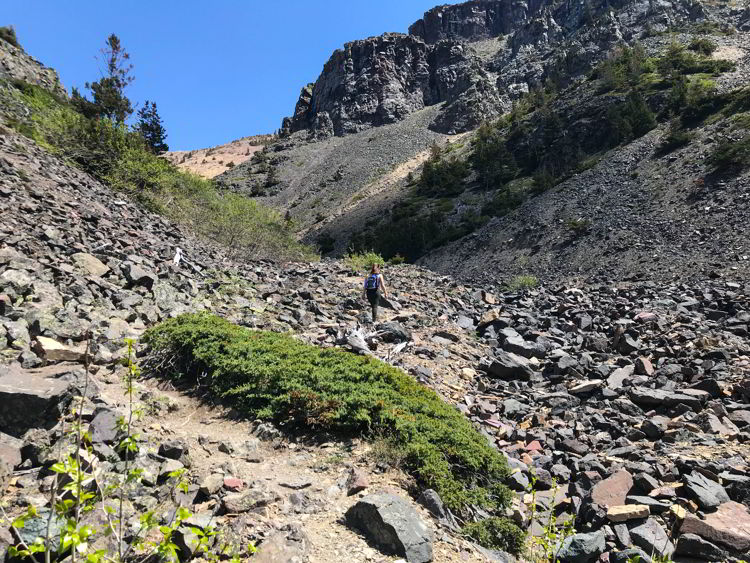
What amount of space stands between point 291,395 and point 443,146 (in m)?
59.8

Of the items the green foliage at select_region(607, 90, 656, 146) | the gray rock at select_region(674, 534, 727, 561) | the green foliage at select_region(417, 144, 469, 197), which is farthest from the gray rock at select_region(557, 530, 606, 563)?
the green foliage at select_region(417, 144, 469, 197)

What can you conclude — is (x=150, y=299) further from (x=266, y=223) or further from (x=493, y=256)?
(x=493, y=256)

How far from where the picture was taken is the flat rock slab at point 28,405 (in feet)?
12.3

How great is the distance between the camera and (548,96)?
4712 cm

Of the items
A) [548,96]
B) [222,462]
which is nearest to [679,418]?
[222,462]

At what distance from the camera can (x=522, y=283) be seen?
18766mm

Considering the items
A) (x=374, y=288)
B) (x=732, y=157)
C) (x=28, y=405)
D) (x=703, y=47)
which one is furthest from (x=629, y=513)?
(x=703, y=47)

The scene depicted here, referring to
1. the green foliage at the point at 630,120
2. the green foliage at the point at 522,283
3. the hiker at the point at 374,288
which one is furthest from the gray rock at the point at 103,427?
the green foliage at the point at 630,120

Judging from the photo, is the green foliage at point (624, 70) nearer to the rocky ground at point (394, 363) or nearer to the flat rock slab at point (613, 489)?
the rocky ground at point (394, 363)

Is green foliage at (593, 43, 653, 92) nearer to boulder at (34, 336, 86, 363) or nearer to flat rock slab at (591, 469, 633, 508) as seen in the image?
flat rock slab at (591, 469, 633, 508)

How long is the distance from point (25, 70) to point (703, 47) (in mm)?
55744

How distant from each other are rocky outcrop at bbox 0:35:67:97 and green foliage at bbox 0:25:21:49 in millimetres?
976

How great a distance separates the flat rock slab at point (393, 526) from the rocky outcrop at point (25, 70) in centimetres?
3091

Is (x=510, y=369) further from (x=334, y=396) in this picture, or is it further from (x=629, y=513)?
(x=334, y=396)
